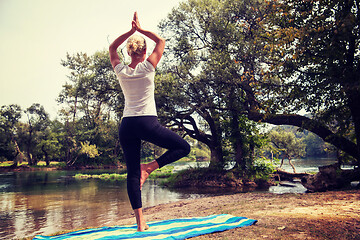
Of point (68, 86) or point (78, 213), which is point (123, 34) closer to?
point (78, 213)

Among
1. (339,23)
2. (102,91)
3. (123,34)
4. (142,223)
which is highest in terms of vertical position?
(102,91)

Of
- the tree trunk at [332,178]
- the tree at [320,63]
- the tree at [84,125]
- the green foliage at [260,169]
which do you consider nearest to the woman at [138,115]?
the tree at [320,63]

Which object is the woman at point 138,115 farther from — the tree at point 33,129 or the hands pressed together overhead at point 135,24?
the tree at point 33,129

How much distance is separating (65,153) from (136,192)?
45988 mm

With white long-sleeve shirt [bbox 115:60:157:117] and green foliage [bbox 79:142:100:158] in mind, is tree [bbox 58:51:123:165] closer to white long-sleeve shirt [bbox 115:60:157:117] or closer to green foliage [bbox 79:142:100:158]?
green foliage [bbox 79:142:100:158]

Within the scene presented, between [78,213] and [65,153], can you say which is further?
[65,153]

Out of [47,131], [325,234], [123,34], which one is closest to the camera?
[325,234]

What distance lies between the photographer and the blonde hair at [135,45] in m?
3.20

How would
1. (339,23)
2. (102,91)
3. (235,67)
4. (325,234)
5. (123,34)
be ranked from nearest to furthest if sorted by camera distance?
1. (325,234)
2. (123,34)
3. (339,23)
4. (235,67)
5. (102,91)

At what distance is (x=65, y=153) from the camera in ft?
146

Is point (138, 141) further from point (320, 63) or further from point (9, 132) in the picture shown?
point (9, 132)

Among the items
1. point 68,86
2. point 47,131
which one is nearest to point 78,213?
point 68,86

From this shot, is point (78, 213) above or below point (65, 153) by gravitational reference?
below

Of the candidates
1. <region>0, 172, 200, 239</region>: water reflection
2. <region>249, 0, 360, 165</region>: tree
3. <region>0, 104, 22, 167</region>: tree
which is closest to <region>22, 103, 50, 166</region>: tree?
<region>0, 104, 22, 167</region>: tree
